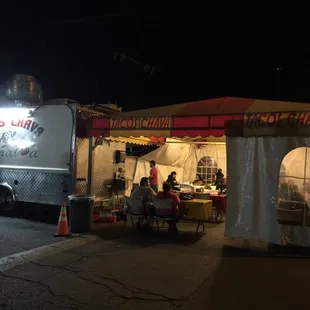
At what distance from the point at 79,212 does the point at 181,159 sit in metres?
8.35

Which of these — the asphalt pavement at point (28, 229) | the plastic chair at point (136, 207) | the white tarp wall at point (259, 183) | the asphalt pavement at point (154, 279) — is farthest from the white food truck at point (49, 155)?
the white tarp wall at point (259, 183)

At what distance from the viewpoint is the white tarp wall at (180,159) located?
53.2 feet

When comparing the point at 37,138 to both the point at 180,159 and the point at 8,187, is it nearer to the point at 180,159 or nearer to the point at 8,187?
the point at 8,187

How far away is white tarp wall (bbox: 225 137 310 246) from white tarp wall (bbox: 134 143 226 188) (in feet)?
26.1

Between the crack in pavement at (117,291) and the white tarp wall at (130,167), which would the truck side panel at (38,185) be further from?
the white tarp wall at (130,167)

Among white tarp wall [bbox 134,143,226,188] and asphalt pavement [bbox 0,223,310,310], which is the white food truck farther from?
white tarp wall [bbox 134,143,226,188]

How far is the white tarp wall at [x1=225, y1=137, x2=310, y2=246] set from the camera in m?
7.70

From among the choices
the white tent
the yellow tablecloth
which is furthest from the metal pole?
the white tent

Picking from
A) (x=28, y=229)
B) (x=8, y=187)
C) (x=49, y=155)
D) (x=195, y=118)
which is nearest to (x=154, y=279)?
(x=195, y=118)

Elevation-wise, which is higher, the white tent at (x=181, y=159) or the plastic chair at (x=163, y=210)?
the white tent at (x=181, y=159)

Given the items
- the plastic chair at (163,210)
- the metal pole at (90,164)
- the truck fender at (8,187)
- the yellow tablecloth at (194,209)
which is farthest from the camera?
the truck fender at (8,187)

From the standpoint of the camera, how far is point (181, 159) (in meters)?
16.8

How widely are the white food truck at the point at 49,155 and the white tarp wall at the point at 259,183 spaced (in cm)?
414

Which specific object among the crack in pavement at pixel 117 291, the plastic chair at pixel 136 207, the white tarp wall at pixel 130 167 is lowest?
the crack in pavement at pixel 117 291
